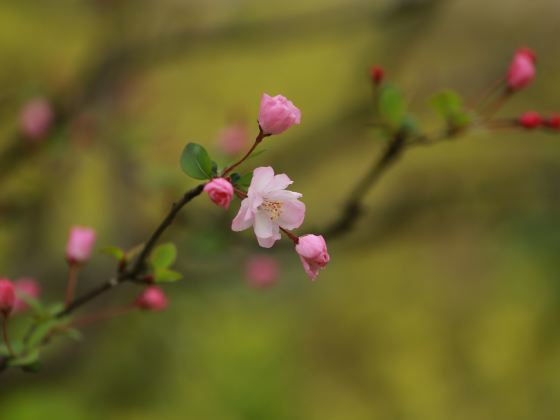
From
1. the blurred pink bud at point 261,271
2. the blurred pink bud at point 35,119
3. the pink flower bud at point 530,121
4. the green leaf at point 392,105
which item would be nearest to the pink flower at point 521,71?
the pink flower bud at point 530,121

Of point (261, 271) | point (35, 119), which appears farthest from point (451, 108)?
point (35, 119)

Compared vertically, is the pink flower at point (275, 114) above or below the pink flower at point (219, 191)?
above

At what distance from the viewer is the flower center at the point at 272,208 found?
0.56m

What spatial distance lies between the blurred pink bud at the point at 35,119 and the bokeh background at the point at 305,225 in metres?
0.03

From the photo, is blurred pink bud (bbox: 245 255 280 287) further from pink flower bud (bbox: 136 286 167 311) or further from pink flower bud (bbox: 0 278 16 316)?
pink flower bud (bbox: 0 278 16 316)

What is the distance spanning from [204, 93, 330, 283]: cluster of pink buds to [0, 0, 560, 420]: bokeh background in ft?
2.38

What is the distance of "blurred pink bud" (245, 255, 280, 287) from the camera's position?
1.50 metres

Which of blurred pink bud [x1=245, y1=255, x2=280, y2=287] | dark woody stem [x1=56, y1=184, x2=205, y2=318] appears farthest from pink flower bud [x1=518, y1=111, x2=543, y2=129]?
blurred pink bud [x1=245, y1=255, x2=280, y2=287]

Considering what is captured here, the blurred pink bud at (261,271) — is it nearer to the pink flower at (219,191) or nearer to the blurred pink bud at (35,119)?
the blurred pink bud at (35,119)

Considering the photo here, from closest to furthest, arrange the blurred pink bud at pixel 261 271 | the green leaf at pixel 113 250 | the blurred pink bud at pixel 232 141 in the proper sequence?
the green leaf at pixel 113 250
the blurred pink bud at pixel 232 141
the blurred pink bud at pixel 261 271

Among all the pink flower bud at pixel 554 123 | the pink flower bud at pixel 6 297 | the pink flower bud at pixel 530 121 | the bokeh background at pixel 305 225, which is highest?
the pink flower bud at pixel 6 297

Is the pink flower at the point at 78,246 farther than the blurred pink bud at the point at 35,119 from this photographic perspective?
No

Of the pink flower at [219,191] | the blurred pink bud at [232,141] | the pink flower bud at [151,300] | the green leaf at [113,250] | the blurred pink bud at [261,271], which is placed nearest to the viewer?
the pink flower at [219,191]

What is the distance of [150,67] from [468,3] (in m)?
1.89
